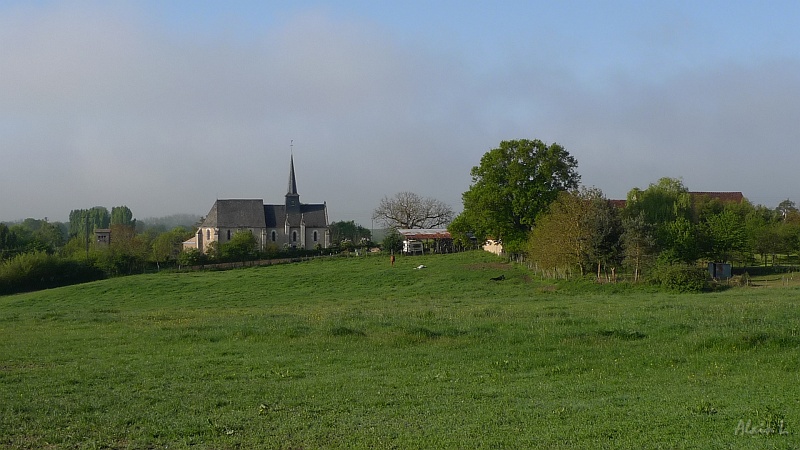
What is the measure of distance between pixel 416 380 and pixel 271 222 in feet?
371

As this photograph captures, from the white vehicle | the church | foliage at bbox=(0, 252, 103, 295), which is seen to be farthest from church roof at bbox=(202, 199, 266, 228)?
foliage at bbox=(0, 252, 103, 295)

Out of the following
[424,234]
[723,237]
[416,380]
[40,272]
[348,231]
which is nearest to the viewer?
[416,380]

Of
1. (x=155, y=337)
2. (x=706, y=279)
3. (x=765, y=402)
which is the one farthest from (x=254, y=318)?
(x=706, y=279)

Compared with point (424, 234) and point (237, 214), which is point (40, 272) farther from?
point (237, 214)

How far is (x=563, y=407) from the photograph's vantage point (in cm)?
994

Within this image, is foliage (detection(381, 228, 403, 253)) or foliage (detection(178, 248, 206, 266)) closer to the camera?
foliage (detection(178, 248, 206, 266))

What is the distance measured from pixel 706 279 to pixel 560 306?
17047 mm

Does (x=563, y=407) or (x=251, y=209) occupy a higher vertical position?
(x=251, y=209)

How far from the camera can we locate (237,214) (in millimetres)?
120375

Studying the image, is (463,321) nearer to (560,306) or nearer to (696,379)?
(560,306)

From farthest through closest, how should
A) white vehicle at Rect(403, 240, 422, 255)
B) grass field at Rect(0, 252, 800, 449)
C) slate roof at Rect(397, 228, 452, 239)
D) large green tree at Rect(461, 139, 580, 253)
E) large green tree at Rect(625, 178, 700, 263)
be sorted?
slate roof at Rect(397, 228, 452, 239) → white vehicle at Rect(403, 240, 422, 255) → large green tree at Rect(461, 139, 580, 253) → large green tree at Rect(625, 178, 700, 263) → grass field at Rect(0, 252, 800, 449)

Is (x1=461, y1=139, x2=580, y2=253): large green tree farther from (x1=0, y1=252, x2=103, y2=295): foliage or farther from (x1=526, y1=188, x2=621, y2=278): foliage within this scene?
(x1=0, y1=252, x2=103, y2=295): foliage

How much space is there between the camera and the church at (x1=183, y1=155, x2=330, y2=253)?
11931 cm

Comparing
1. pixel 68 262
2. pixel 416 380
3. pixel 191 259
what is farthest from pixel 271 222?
pixel 416 380
